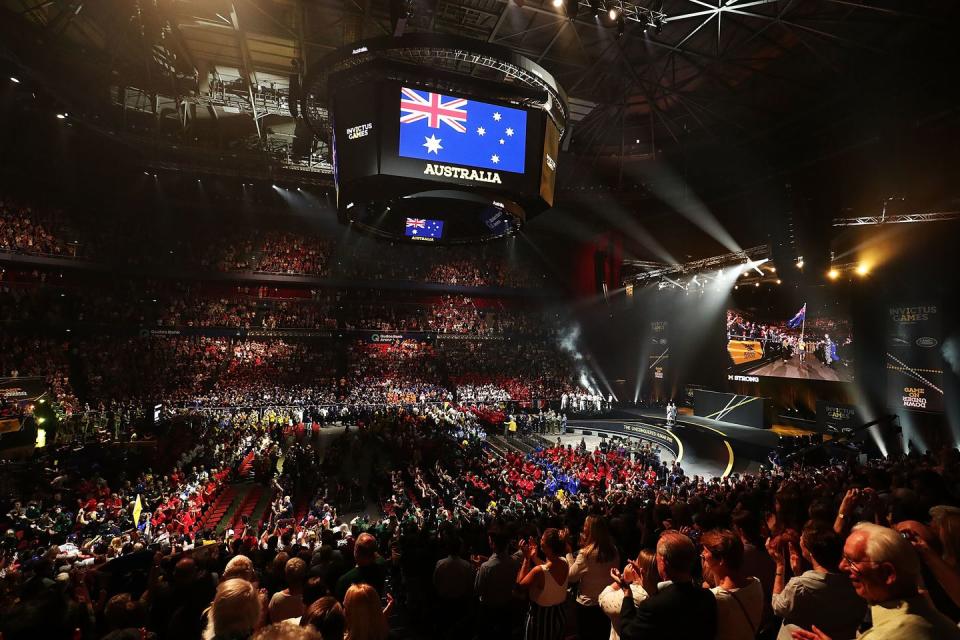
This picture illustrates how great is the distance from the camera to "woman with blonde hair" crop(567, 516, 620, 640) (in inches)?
144

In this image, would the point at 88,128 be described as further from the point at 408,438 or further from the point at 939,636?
the point at 939,636

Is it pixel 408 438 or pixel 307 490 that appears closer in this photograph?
pixel 307 490

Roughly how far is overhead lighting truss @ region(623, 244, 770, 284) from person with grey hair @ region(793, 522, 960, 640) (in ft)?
60.4

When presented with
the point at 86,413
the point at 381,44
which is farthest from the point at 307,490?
the point at 381,44

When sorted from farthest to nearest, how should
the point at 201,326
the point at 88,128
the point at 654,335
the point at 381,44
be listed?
the point at 654,335
the point at 201,326
the point at 88,128
the point at 381,44

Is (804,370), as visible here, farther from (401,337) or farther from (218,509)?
(218,509)

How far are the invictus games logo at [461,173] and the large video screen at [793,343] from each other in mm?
16585

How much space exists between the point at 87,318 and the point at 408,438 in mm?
18925

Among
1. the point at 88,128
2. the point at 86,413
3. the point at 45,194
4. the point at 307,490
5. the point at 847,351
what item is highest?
the point at 88,128

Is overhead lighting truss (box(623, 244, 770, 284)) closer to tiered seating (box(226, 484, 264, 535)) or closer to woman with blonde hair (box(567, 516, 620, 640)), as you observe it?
woman with blonde hair (box(567, 516, 620, 640))

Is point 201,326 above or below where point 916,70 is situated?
below

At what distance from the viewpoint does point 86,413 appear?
16.8m

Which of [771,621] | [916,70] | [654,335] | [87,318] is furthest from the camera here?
[654,335]

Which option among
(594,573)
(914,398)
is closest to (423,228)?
(594,573)
